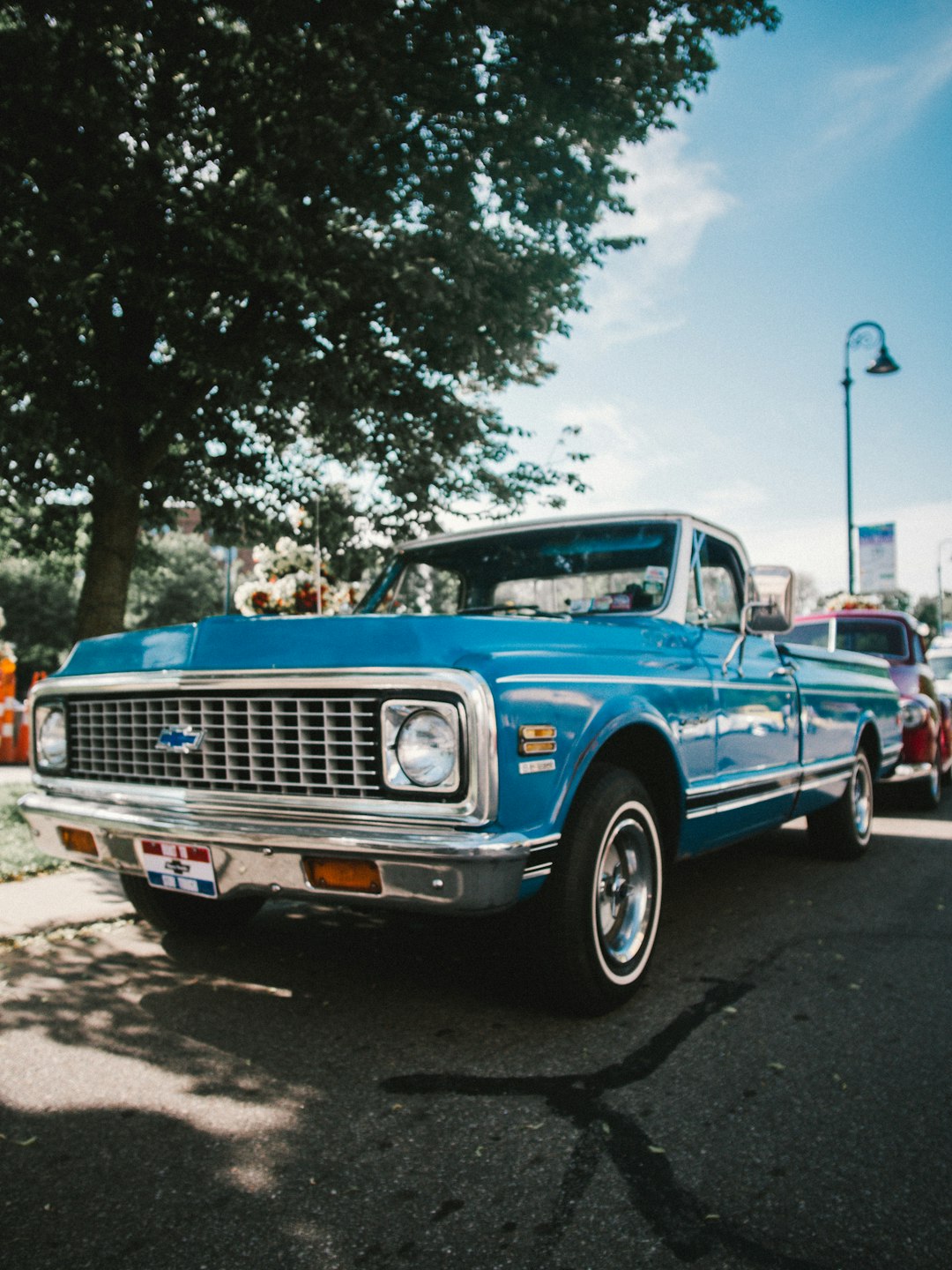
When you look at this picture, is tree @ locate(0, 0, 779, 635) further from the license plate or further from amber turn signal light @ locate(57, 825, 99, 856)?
the license plate

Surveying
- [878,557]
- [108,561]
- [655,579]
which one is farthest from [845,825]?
[878,557]

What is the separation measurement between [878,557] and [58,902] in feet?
62.0

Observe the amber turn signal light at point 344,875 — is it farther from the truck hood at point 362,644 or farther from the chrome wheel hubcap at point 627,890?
the chrome wheel hubcap at point 627,890

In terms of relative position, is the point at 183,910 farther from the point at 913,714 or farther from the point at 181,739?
the point at 913,714

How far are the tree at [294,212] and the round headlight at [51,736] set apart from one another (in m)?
3.54

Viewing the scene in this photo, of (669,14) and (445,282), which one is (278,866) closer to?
(445,282)

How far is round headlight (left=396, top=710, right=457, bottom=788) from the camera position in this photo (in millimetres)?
2646

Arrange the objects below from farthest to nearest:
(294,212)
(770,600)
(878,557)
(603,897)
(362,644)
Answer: (878,557) < (294,212) < (770,600) < (603,897) < (362,644)

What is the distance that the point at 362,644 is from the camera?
9.24ft

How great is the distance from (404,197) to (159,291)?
2098 millimetres

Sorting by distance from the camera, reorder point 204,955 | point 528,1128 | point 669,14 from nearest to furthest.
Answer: point 528,1128, point 204,955, point 669,14

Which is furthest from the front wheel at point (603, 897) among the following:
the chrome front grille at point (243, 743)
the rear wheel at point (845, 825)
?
the rear wheel at point (845, 825)

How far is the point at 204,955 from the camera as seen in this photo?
12.8 ft

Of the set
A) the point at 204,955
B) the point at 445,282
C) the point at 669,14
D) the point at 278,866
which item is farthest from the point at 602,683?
the point at 669,14
